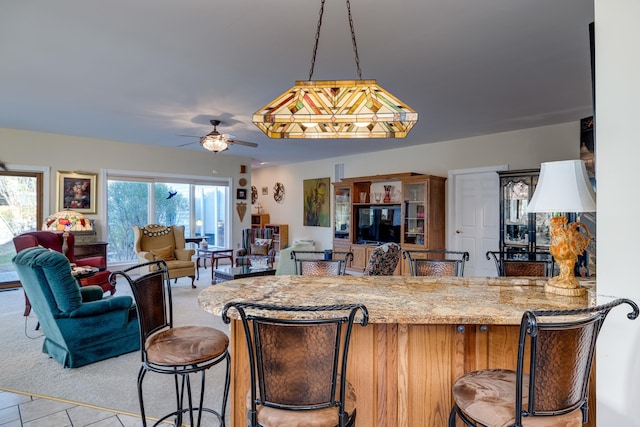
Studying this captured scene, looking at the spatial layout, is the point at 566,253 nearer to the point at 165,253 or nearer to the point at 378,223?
the point at 378,223

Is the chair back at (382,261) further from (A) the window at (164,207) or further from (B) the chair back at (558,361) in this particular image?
(A) the window at (164,207)

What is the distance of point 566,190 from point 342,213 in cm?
598

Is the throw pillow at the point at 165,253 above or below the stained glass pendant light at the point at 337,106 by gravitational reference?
below

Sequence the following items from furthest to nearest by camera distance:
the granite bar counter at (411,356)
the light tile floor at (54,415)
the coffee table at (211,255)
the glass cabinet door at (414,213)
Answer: the coffee table at (211,255) < the glass cabinet door at (414,213) < the light tile floor at (54,415) < the granite bar counter at (411,356)

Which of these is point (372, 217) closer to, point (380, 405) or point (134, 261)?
point (134, 261)

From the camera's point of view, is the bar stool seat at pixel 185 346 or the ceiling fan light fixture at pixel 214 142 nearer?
the bar stool seat at pixel 185 346

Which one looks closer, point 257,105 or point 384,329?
point 384,329

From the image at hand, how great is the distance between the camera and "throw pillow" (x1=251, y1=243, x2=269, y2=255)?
7.11m

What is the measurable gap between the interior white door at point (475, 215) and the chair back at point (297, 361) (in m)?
5.24

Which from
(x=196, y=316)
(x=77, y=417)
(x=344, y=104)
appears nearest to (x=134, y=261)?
(x=196, y=316)

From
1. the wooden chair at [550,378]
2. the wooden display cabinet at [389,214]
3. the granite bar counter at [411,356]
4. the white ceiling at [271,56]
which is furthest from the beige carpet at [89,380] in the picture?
the wooden display cabinet at [389,214]

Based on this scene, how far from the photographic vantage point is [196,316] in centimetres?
425

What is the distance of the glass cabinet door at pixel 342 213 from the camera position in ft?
24.9

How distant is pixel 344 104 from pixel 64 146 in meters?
6.35
